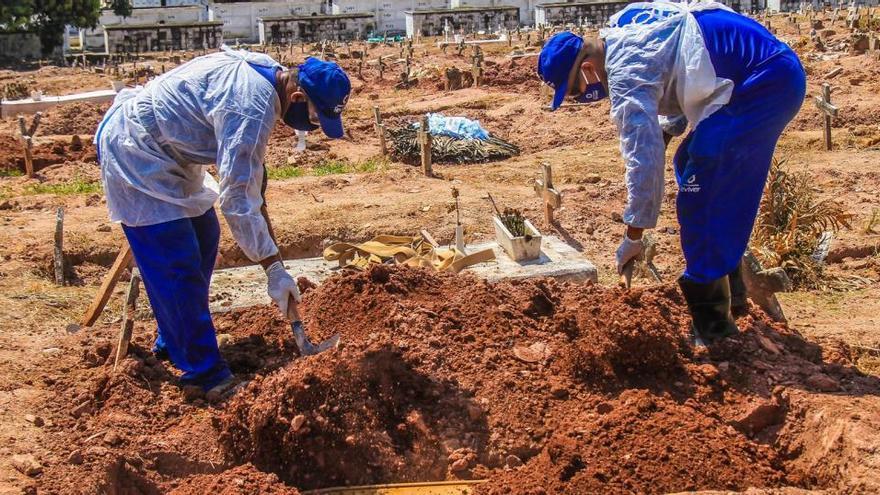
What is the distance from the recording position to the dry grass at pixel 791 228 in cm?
656

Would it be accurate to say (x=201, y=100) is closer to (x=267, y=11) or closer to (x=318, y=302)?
(x=318, y=302)

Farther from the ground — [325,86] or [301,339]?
[325,86]

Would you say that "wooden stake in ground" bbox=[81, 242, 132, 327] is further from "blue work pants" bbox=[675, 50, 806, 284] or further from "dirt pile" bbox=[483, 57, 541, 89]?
"dirt pile" bbox=[483, 57, 541, 89]

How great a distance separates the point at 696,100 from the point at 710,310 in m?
0.92

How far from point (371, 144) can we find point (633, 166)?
32.3 feet

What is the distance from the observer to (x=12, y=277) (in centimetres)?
717

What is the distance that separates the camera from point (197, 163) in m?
4.21

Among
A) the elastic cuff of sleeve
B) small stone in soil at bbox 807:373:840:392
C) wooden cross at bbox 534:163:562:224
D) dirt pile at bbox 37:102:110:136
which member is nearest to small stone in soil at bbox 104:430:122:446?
the elastic cuff of sleeve

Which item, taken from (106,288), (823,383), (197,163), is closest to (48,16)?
(106,288)

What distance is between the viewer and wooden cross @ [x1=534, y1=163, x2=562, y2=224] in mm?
7867

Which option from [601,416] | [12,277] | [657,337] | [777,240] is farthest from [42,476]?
[777,240]

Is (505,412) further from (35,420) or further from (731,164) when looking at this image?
(35,420)

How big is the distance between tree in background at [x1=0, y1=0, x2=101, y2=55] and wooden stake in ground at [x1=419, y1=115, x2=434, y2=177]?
23.7 m

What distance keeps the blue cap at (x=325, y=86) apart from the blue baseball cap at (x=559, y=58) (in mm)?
828
